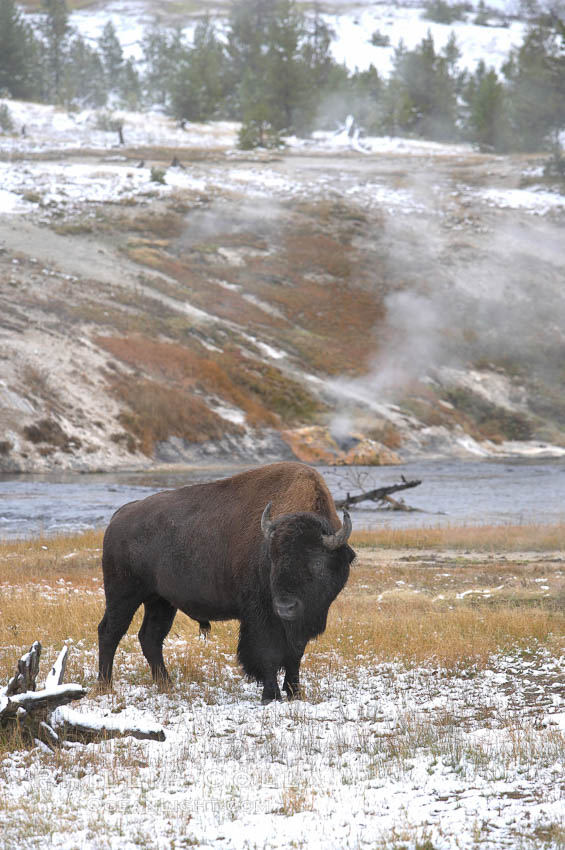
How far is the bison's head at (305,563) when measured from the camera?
7320 millimetres

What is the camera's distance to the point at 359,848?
4.78 metres

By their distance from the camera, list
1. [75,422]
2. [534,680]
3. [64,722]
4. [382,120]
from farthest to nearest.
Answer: [382,120], [75,422], [534,680], [64,722]

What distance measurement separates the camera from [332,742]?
672cm

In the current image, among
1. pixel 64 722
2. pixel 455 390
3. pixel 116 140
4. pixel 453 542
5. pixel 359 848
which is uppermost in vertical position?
pixel 116 140

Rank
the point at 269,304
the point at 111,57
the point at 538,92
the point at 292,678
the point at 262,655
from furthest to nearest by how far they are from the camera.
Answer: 1. the point at 111,57
2. the point at 538,92
3. the point at 269,304
4. the point at 292,678
5. the point at 262,655

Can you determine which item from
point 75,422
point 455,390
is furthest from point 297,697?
point 455,390

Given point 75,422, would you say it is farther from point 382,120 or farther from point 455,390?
point 382,120

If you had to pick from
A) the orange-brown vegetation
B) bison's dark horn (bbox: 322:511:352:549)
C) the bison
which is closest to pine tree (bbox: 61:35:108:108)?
the orange-brown vegetation

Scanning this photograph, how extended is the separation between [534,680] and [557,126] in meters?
89.4

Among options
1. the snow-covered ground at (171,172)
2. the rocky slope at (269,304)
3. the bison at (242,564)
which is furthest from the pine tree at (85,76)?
the bison at (242,564)

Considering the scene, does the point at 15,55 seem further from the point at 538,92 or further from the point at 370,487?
the point at 370,487

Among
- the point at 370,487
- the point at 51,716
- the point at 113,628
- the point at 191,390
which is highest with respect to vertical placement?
the point at 51,716

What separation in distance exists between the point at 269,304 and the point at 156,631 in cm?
4993


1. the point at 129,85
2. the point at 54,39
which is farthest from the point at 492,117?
the point at 54,39
